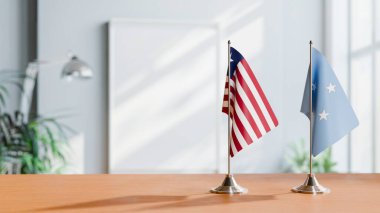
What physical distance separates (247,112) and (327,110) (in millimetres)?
245

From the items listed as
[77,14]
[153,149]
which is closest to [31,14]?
[77,14]

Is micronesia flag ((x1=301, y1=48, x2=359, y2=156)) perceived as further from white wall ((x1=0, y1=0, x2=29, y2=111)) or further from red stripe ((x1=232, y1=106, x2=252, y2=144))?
white wall ((x1=0, y1=0, x2=29, y2=111))

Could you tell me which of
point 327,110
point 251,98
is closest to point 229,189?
point 251,98

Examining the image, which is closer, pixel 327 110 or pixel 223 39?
pixel 327 110

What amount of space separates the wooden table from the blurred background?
383 centimetres

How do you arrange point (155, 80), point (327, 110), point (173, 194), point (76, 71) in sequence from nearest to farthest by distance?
1. point (173, 194)
2. point (327, 110)
3. point (76, 71)
4. point (155, 80)

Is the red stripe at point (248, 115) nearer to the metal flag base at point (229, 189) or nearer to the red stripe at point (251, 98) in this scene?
the red stripe at point (251, 98)

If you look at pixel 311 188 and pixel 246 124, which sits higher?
pixel 246 124

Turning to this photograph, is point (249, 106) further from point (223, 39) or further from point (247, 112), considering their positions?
point (223, 39)

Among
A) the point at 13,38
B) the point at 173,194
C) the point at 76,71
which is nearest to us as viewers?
the point at 173,194

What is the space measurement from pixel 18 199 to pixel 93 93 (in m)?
4.36

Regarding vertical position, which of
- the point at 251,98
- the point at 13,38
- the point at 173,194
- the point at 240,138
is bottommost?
the point at 173,194

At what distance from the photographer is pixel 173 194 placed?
5.71 ft

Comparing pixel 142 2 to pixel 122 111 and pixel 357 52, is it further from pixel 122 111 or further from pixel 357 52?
pixel 357 52
